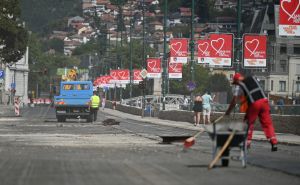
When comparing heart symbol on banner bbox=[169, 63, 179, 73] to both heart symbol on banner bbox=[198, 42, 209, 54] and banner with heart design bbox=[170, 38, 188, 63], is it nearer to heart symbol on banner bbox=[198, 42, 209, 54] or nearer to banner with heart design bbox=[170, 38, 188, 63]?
banner with heart design bbox=[170, 38, 188, 63]

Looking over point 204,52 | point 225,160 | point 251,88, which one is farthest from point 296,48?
point 225,160

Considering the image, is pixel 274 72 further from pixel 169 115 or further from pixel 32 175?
pixel 32 175

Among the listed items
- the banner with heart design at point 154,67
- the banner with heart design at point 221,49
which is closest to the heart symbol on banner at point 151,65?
the banner with heart design at point 154,67

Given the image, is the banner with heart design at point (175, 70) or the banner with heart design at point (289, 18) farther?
the banner with heart design at point (175, 70)

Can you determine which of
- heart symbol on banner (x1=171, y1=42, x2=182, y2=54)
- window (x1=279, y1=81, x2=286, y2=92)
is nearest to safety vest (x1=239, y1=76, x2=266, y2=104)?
heart symbol on banner (x1=171, y1=42, x2=182, y2=54)

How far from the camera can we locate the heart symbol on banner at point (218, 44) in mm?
44594

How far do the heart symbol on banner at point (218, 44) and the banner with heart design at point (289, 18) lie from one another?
39.9 ft

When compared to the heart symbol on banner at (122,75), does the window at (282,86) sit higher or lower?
lower

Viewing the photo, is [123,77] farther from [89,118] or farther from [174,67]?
[89,118]

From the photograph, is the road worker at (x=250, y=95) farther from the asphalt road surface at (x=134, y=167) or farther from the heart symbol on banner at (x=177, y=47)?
the heart symbol on banner at (x=177, y=47)

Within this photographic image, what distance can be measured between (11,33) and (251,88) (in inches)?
2473

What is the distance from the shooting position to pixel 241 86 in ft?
58.7

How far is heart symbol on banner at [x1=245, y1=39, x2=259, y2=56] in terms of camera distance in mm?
41781

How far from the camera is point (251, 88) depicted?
18.0m
